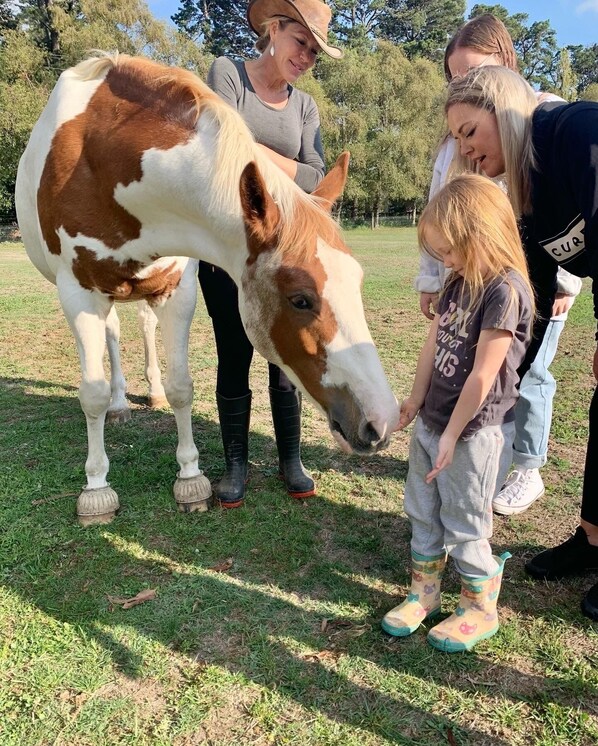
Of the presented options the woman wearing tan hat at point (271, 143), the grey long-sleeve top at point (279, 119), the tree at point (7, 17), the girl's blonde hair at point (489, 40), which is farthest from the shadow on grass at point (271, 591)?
the tree at point (7, 17)

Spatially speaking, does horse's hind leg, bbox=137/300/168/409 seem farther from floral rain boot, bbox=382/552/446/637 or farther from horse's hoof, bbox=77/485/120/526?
floral rain boot, bbox=382/552/446/637

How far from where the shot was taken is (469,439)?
76.4 inches

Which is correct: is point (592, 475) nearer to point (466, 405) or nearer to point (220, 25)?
point (466, 405)

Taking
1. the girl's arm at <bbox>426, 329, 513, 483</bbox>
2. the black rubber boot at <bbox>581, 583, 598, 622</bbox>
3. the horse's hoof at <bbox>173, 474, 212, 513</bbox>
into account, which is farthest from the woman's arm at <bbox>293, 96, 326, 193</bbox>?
the black rubber boot at <bbox>581, 583, 598, 622</bbox>

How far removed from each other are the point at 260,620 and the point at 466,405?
3.95ft

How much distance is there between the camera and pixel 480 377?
1.82 meters

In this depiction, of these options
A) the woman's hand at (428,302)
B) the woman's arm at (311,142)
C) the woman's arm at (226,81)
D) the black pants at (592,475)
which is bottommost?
the black pants at (592,475)

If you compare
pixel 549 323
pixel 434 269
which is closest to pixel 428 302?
pixel 434 269

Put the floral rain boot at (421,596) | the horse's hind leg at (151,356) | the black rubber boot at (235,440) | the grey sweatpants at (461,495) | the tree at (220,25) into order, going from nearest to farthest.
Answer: the grey sweatpants at (461,495) < the floral rain boot at (421,596) < the black rubber boot at (235,440) < the horse's hind leg at (151,356) < the tree at (220,25)

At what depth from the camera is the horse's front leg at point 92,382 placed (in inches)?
111

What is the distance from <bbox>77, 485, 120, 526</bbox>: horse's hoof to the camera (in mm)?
2842

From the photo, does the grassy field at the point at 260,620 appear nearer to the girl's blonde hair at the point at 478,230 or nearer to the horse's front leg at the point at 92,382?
the horse's front leg at the point at 92,382

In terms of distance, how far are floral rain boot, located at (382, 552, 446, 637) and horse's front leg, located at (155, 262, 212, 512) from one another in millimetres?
1314

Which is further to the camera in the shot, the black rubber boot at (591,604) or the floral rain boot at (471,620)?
the black rubber boot at (591,604)
